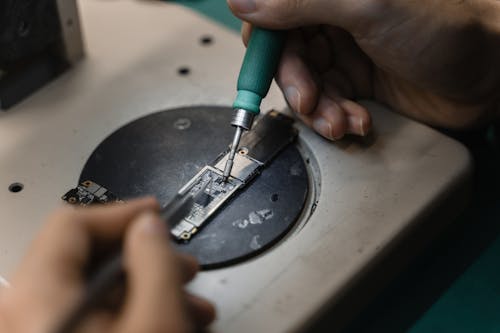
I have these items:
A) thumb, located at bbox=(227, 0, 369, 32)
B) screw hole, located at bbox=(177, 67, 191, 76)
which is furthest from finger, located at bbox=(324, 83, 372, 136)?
screw hole, located at bbox=(177, 67, 191, 76)

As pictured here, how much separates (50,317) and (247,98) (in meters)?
0.46

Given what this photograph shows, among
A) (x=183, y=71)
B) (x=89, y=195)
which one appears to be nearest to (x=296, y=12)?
(x=183, y=71)

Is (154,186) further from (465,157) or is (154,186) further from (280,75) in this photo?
(465,157)

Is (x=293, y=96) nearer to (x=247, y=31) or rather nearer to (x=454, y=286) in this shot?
(x=247, y=31)

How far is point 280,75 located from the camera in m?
1.03

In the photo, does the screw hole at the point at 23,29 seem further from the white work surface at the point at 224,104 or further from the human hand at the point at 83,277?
the human hand at the point at 83,277

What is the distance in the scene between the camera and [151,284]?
1.89ft

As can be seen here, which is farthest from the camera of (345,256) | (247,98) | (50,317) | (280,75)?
(280,75)

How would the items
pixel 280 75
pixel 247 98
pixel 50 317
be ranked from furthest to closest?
1. pixel 280 75
2. pixel 247 98
3. pixel 50 317

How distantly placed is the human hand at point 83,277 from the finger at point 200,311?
0.06 m

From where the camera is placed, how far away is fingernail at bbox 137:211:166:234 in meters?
0.60

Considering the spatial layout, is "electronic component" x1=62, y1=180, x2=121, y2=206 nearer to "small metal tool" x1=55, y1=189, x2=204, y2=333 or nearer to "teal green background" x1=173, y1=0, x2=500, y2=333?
"small metal tool" x1=55, y1=189, x2=204, y2=333

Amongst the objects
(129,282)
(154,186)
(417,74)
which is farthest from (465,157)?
(129,282)

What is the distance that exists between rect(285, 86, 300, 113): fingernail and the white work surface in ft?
0.14
